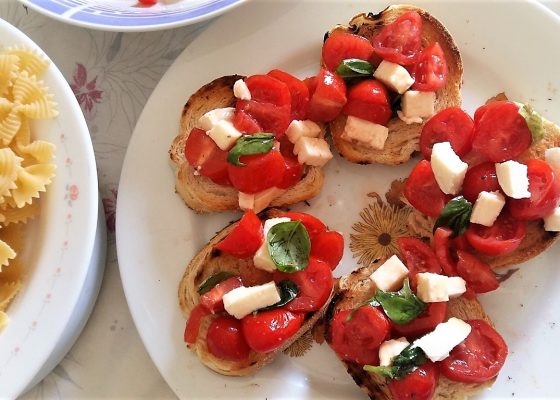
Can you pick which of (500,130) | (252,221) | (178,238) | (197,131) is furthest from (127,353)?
(500,130)

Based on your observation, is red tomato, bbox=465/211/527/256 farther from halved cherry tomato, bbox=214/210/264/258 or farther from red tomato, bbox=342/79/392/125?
halved cherry tomato, bbox=214/210/264/258

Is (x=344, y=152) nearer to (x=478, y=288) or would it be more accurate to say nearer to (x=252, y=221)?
(x=252, y=221)

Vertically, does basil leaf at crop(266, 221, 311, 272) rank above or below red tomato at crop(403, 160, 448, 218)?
below

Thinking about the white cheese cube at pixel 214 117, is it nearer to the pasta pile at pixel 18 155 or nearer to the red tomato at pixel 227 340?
the pasta pile at pixel 18 155

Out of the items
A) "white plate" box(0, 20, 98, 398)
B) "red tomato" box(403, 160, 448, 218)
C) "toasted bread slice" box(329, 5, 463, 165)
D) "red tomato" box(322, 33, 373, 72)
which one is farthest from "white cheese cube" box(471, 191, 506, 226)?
"white plate" box(0, 20, 98, 398)

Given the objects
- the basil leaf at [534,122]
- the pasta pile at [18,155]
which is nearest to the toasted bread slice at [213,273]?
the pasta pile at [18,155]

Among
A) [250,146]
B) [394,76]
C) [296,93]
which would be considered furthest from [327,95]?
[250,146]

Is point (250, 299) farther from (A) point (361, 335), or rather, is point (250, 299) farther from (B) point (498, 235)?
(B) point (498, 235)
